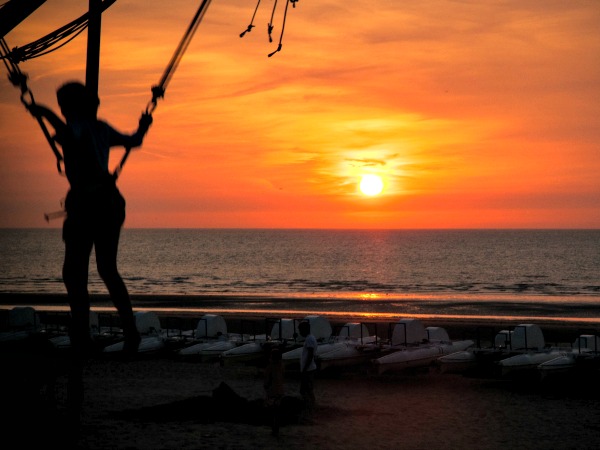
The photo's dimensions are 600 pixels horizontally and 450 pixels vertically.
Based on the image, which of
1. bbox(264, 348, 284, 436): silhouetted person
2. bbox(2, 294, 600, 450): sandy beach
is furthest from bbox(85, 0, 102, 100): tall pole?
bbox(264, 348, 284, 436): silhouetted person

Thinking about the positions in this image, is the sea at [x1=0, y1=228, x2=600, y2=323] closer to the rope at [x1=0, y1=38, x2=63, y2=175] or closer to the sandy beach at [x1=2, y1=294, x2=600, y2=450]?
the sandy beach at [x1=2, y1=294, x2=600, y2=450]

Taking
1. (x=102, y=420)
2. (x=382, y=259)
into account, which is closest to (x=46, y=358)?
(x=102, y=420)

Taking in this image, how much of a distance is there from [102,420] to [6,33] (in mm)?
14574

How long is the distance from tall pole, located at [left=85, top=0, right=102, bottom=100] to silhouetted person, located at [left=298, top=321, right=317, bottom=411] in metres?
→ 14.7

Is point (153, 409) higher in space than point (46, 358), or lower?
lower

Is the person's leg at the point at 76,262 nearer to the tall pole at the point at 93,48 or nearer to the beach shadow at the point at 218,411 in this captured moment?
the tall pole at the point at 93,48

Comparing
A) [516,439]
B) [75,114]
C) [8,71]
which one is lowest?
A: [516,439]

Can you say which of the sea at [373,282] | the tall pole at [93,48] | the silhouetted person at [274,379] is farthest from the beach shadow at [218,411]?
the sea at [373,282]

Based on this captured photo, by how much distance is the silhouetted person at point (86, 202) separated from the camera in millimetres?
6242

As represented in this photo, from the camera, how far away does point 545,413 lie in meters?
25.8

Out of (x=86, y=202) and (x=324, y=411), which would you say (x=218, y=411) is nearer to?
(x=324, y=411)

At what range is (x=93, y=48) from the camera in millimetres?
7367

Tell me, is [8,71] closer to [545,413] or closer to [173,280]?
[545,413]

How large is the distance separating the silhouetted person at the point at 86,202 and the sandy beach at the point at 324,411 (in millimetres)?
7393
